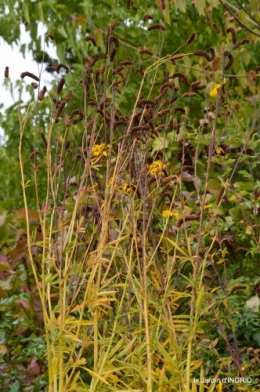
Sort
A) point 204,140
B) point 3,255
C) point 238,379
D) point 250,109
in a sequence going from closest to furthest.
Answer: point 238,379 < point 204,140 < point 3,255 < point 250,109

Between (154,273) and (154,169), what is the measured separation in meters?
0.38

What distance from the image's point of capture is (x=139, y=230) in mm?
2756

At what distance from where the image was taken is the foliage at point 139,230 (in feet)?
7.22

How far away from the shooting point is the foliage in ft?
7.22

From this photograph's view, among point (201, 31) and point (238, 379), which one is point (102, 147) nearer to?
point (238, 379)

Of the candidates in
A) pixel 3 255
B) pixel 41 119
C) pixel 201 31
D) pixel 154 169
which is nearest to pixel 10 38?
pixel 41 119

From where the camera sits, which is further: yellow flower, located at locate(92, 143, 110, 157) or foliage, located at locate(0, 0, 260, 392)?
yellow flower, located at locate(92, 143, 110, 157)

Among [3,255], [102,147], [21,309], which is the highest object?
[102,147]

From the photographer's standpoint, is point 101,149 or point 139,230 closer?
point 101,149

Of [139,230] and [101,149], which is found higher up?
[101,149]

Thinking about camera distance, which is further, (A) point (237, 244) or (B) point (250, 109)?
(B) point (250, 109)

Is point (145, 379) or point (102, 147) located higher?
point (102, 147)

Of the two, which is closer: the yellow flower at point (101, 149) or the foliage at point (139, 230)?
the foliage at point (139, 230)

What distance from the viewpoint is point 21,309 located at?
410cm
